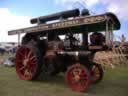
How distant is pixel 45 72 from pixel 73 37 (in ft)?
6.24

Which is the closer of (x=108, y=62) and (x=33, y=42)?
(x=33, y=42)

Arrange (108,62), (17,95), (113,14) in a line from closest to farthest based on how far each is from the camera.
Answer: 1. (17,95)
2. (113,14)
3. (108,62)

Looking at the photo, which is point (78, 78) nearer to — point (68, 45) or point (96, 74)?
point (68, 45)

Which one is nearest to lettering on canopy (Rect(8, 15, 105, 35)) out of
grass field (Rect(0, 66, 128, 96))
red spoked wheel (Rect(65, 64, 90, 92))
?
red spoked wheel (Rect(65, 64, 90, 92))

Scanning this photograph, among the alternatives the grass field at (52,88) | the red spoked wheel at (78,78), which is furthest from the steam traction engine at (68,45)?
the grass field at (52,88)

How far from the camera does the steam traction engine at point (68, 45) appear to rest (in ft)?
28.8

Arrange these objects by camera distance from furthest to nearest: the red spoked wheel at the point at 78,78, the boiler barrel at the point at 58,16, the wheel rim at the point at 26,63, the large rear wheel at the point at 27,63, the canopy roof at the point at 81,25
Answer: the wheel rim at the point at 26,63 → the large rear wheel at the point at 27,63 → the boiler barrel at the point at 58,16 → the red spoked wheel at the point at 78,78 → the canopy roof at the point at 81,25

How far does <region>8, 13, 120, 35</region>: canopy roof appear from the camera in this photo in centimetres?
844

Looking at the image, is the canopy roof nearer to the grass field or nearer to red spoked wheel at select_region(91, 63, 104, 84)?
red spoked wheel at select_region(91, 63, 104, 84)

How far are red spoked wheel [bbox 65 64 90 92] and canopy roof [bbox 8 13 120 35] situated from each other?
4.74ft

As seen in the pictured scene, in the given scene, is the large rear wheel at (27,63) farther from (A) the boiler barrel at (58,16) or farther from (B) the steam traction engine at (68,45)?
(A) the boiler barrel at (58,16)

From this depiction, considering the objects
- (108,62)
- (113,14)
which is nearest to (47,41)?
(113,14)

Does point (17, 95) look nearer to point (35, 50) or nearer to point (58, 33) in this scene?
point (35, 50)

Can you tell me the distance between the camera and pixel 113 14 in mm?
8484
